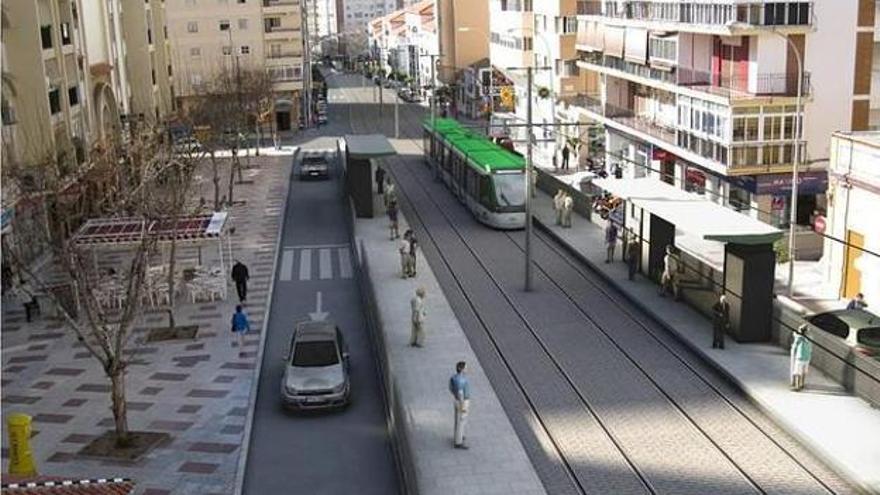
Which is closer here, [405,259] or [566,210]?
[405,259]

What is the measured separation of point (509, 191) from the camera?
38094 millimetres

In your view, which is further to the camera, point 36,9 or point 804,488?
point 36,9

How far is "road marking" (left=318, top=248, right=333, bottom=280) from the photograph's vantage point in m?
33.3

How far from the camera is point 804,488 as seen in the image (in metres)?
16.5

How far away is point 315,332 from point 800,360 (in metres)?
10.3

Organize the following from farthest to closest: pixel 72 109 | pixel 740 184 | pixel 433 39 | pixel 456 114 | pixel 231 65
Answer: pixel 433 39
pixel 456 114
pixel 231 65
pixel 72 109
pixel 740 184

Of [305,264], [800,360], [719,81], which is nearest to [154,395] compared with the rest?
[305,264]

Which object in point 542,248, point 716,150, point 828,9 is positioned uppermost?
point 828,9

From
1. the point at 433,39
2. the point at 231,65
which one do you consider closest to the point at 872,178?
the point at 231,65

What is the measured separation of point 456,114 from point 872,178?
62284mm

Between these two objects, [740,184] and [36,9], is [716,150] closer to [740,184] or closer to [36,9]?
[740,184]

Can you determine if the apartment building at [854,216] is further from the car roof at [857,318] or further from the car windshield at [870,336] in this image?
the car windshield at [870,336]

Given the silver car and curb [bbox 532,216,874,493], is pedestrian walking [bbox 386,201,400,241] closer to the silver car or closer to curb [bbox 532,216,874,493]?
curb [bbox 532,216,874,493]

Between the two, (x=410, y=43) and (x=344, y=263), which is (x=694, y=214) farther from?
(x=410, y=43)
